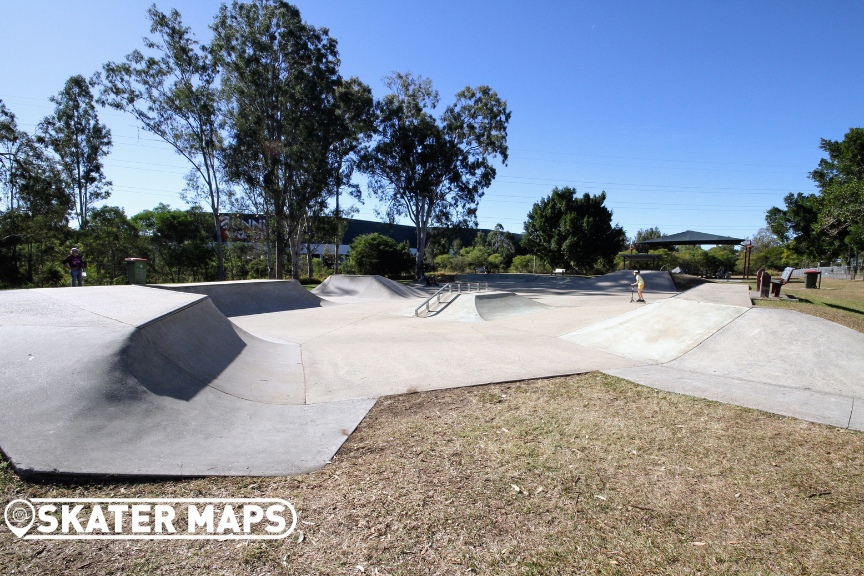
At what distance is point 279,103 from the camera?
2709 centimetres

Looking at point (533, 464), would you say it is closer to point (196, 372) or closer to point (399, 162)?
point (196, 372)

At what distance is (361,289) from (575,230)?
22.1 metres

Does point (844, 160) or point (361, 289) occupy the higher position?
point (844, 160)

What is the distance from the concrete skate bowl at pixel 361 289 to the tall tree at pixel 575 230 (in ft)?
63.3

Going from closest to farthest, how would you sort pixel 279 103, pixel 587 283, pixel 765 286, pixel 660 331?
pixel 660 331 → pixel 765 286 → pixel 279 103 → pixel 587 283

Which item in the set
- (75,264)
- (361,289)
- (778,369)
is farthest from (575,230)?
(75,264)

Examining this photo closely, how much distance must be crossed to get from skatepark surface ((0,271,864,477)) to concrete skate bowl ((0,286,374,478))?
0.02 m

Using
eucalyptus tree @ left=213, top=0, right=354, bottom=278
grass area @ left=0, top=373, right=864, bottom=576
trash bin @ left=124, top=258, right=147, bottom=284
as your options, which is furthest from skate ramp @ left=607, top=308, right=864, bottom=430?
eucalyptus tree @ left=213, top=0, right=354, bottom=278

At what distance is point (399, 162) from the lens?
1326 inches

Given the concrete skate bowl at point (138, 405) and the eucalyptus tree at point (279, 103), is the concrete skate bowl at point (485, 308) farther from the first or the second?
the eucalyptus tree at point (279, 103)

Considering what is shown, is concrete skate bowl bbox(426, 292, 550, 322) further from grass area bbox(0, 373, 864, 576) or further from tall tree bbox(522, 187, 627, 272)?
tall tree bbox(522, 187, 627, 272)

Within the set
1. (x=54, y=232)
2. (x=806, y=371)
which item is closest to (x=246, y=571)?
(x=806, y=371)

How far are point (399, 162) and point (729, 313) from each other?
2866 centimetres

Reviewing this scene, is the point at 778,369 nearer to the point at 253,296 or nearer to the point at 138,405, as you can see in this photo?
the point at 138,405
